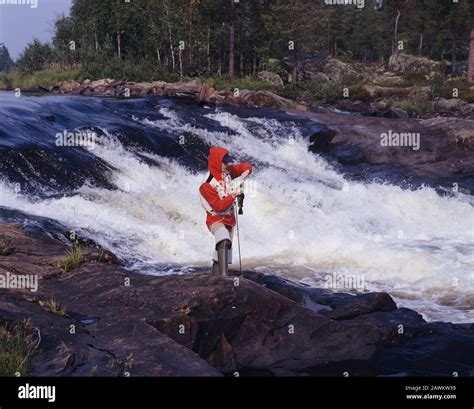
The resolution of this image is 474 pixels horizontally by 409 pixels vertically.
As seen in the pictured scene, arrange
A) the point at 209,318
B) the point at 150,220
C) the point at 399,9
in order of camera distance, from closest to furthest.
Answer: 1. the point at 209,318
2. the point at 150,220
3. the point at 399,9

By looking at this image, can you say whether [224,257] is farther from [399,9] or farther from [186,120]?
[399,9]

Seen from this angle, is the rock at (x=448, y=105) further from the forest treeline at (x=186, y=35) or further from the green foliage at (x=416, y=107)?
the forest treeline at (x=186, y=35)

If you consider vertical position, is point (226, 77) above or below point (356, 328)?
above

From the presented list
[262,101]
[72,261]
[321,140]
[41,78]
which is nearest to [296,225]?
[72,261]

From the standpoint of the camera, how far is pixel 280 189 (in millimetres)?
18172

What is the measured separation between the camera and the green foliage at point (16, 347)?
5207 mm

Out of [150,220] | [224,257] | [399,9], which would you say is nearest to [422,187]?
[150,220]

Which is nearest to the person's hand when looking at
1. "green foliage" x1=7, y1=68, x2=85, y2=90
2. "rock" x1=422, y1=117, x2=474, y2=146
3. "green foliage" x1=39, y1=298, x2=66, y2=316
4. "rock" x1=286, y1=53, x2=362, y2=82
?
"green foliage" x1=39, y1=298, x2=66, y2=316

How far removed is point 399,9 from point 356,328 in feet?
231

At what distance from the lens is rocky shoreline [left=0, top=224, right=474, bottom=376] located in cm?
611

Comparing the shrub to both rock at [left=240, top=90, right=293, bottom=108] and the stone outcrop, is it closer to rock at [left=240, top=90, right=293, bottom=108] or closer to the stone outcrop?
the stone outcrop

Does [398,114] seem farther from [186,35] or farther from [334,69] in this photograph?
[334,69]

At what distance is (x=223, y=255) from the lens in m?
8.05

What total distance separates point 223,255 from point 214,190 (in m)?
0.88
